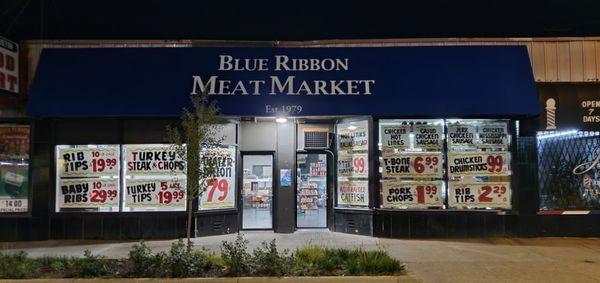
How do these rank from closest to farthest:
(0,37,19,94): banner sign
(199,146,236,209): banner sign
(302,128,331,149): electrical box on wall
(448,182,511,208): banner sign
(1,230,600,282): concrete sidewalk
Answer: (1,230,600,282): concrete sidewalk, (0,37,19,94): banner sign, (448,182,511,208): banner sign, (199,146,236,209): banner sign, (302,128,331,149): electrical box on wall

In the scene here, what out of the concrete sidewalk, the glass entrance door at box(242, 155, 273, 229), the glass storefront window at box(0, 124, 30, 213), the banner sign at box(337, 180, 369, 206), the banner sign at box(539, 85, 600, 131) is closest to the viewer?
the concrete sidewalk

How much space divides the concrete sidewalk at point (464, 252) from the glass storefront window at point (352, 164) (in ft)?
3.11

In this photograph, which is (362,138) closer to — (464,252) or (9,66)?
(464,252)

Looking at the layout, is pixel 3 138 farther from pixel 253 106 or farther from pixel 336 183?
pixel 336 183

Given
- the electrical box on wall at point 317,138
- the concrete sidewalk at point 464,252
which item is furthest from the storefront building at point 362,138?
the electrical box on wall at point 317,138

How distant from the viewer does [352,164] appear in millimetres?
12789

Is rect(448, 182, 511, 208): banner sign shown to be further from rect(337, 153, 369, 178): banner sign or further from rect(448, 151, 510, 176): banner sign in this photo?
rect(337, 153, 369, 178): banner sign

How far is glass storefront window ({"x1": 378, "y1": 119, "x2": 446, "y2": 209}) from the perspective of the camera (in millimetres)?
12164

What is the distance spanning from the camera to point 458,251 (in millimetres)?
10344

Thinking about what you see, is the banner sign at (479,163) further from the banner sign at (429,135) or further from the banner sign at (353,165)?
the banner sign at (353,165)

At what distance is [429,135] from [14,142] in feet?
33.8

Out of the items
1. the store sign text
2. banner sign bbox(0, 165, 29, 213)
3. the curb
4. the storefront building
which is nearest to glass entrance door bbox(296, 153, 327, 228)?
the storefront building

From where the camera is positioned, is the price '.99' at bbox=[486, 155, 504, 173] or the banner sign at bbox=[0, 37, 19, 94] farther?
the price '.99' at bbox=[486, 155, 504, 173]

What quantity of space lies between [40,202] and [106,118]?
2.66 metres
